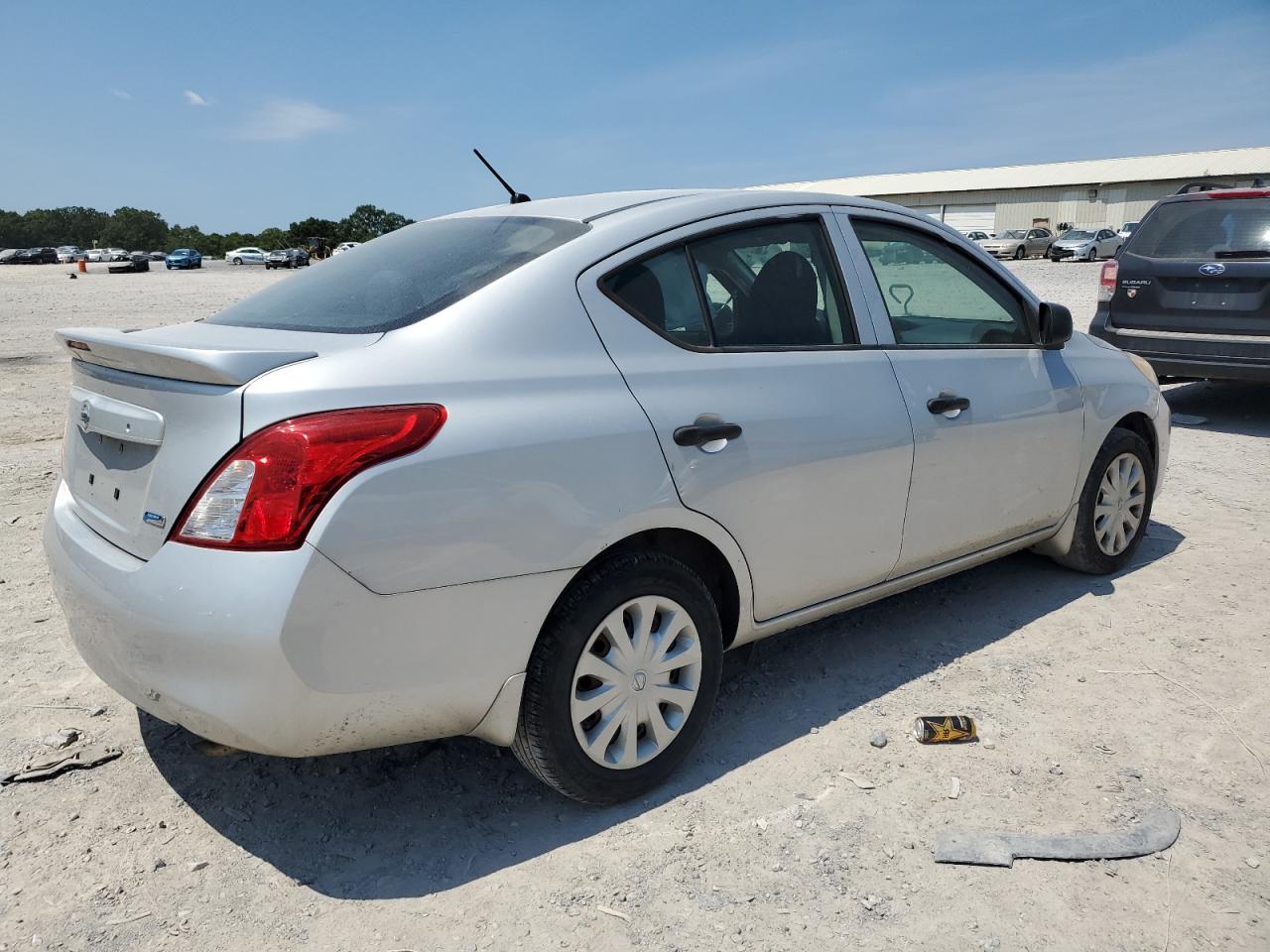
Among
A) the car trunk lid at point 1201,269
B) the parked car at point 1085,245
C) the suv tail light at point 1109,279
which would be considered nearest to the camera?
the car trunk lid at point 1201,269

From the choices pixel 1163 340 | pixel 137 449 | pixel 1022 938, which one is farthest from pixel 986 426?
pixel 1163 340

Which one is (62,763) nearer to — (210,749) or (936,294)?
(210,749)

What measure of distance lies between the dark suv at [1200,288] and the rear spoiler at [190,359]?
761 centimetres

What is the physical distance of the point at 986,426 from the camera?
3.61 m

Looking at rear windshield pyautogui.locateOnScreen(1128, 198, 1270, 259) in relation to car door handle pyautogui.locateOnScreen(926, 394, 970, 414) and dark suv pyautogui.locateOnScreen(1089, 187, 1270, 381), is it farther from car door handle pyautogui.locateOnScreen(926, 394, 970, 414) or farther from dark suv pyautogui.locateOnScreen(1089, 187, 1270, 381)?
car door handle pyautogui.locateOnScreen(926, 394, 970, 414)

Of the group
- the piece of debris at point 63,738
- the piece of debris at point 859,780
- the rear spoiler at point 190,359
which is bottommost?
the piece of debris at point 63,738

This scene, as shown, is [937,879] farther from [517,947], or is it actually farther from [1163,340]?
[1163,340]

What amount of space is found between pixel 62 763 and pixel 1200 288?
8260 millimetres

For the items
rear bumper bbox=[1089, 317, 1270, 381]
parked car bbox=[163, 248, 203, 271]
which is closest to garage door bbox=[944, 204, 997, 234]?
parked car bbox=[163, 248, 203, 271]

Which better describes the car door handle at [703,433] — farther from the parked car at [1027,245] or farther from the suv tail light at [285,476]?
the parked car at [1027,245]

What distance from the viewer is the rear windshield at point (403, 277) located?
8.61 ft

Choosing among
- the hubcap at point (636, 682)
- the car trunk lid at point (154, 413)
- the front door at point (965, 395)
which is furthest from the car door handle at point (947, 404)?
the car trunk lid at point (154, 413)

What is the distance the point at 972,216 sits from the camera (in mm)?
71750

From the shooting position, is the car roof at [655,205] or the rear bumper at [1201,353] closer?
the car roof at [655,205]
